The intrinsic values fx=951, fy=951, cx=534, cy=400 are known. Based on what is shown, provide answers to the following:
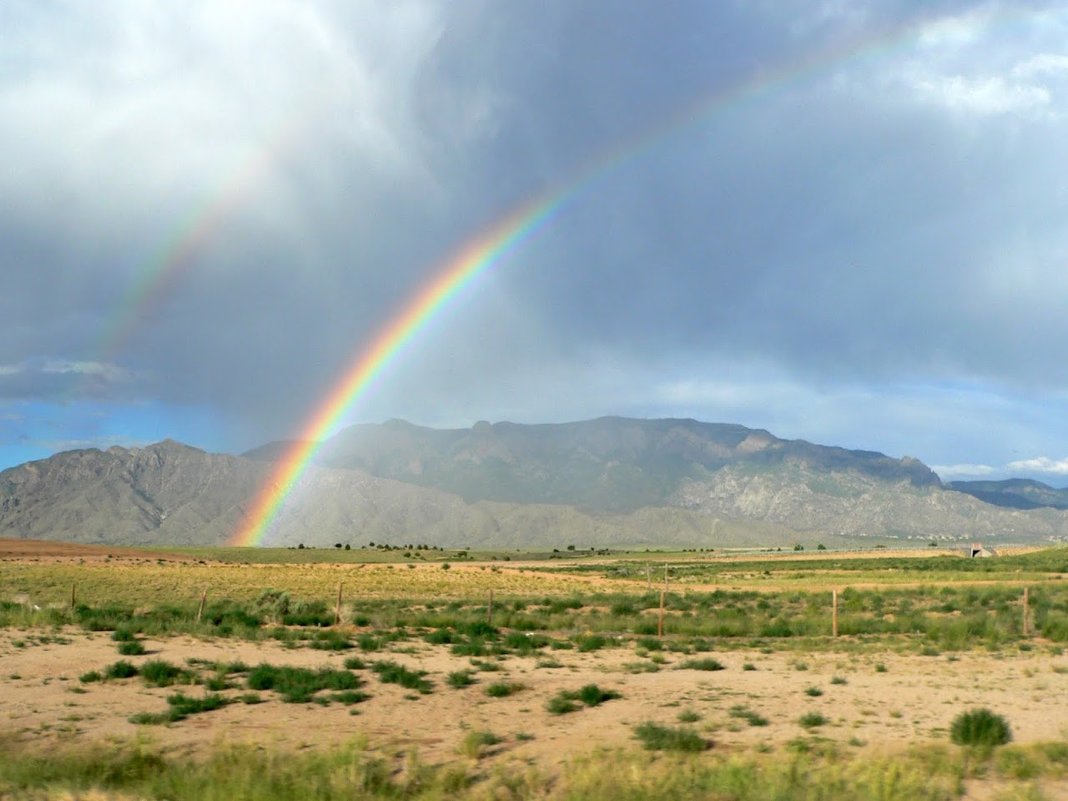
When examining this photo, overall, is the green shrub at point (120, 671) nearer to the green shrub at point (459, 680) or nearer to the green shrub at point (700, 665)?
the green shrub at point (459, 680)

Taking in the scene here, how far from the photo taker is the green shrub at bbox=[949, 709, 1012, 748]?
49.9 ft

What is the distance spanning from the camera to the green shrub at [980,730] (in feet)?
49.9

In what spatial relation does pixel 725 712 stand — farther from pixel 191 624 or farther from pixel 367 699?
pixel 191 624

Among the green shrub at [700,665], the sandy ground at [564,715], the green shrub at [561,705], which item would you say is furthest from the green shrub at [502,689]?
the green shrub at [700,665]

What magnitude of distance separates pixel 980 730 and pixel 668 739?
505cm

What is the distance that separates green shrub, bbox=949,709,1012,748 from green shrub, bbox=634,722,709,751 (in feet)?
Answer: 13.4

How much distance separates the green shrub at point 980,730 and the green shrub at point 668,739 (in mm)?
4097

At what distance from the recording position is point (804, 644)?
104 ft

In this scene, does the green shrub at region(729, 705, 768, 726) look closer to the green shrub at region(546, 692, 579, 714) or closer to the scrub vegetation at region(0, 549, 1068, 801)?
the scrub vegetation at region(0, 549, 1068, 801)

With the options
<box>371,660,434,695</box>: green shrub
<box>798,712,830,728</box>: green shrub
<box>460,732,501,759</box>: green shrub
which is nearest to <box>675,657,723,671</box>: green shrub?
<box>371,660,434,695</box>: green shrub

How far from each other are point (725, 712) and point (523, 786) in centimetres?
643

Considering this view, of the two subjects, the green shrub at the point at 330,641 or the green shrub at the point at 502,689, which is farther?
the green shrub at the point at 330,641

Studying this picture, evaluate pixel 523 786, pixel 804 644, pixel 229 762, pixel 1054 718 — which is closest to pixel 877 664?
pixel 804 644

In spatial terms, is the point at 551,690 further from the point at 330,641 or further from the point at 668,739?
the point at 330,641
